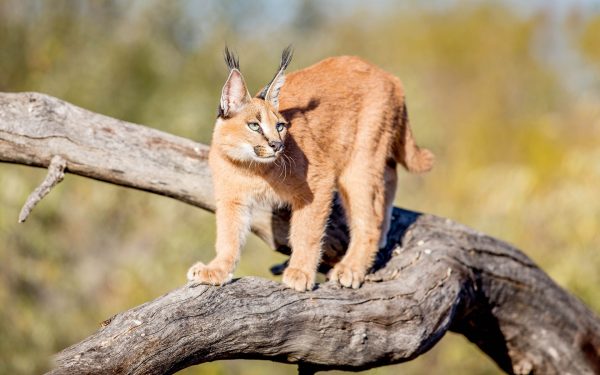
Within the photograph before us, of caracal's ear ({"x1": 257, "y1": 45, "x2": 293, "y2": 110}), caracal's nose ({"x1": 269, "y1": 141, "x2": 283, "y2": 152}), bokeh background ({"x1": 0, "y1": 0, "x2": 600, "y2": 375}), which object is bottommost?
caracal's nose ({"x1": 269, "y1": 141, "x2": 283, "y2": 152})

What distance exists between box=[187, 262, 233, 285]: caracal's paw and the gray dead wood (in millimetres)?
108

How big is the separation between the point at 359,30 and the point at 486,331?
32674mm

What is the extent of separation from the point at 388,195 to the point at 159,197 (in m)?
7.49

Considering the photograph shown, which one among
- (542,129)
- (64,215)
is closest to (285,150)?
(64,215)

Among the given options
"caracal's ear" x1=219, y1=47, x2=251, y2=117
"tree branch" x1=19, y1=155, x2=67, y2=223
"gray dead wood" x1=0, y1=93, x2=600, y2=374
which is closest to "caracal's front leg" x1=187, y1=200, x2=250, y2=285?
"gray dead wood" x1=0, y1=93, x2=600, y2=374

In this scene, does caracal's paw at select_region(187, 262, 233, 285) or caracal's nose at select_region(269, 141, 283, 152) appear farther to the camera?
caracal's nose at select_region(269, 141, 283, 152)

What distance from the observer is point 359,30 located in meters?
38.5

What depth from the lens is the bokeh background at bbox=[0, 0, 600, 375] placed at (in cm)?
1091

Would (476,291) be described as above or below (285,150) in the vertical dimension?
below

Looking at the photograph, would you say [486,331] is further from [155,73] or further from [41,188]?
[155,73]

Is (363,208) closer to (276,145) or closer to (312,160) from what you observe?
(312,160)

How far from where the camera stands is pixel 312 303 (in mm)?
5180

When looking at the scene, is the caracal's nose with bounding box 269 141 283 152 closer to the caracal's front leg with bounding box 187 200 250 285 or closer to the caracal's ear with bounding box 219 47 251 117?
the caracal's ear with bounding box 219 47 251 117

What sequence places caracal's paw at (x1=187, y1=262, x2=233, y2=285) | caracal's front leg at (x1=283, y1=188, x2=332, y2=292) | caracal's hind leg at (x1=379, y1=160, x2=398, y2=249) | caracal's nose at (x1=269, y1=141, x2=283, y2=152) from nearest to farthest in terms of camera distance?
caracal's paw at (x1=187, y1=262, x2=233, y2=285)
caracal's nose at (x1=269, y1=141, x2=283, y2=152)
caracal's front leg at (x1=283, y1=188, x2=332, y2=292)
caracal's hind leg at (x1=379, y1=160, x2=398, y2=249)
